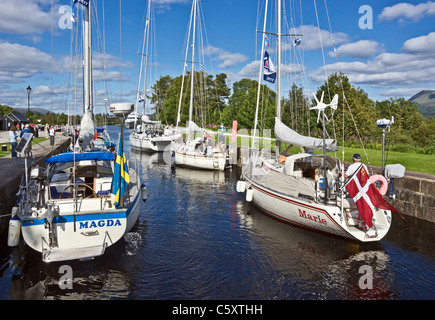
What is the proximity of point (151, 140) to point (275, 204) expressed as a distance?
28.2 metres

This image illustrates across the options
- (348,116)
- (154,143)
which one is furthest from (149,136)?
(348,116)

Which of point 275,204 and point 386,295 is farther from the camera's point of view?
point 275,204

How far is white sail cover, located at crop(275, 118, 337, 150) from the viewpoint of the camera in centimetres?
1410

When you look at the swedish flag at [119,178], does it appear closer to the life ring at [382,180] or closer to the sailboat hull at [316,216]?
the sailboat hull at [316,216]

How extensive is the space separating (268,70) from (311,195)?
784 centimetres

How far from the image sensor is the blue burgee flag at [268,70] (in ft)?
57.2

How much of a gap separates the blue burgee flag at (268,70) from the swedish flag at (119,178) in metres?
10.2

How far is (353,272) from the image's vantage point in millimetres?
9523

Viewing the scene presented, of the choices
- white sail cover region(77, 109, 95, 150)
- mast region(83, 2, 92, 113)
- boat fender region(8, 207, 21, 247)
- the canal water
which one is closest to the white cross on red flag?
the canal water

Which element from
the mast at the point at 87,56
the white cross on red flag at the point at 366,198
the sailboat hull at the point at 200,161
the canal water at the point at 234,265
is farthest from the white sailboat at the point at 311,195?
the sailboat hull at the point at 200,161

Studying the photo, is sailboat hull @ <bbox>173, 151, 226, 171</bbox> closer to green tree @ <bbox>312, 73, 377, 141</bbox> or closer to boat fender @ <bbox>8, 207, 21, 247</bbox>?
green tree @ <bbox>312, 73, 377, 141</bbox>
